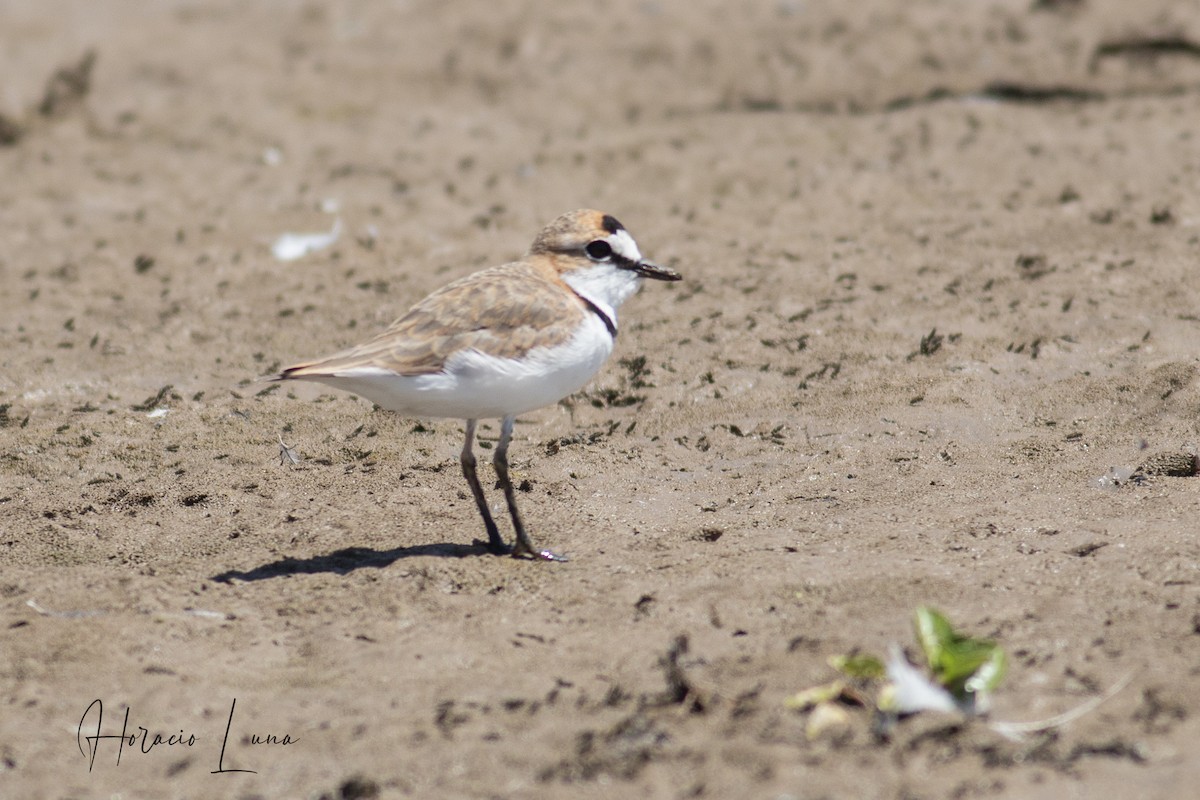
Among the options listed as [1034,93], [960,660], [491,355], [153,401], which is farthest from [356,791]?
[1034,93]

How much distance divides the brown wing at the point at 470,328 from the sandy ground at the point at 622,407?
80 cm

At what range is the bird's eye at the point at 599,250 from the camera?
19.0ft

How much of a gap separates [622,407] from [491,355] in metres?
1.73

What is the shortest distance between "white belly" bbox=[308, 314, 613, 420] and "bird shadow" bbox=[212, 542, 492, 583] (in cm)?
55

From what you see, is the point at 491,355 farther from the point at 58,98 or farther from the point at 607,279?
the point at 58,98

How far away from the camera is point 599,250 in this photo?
5801mm

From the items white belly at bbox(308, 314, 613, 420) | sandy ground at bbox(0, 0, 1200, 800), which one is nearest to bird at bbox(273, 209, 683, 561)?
white belly at bbox(308, 314, 613, 420)

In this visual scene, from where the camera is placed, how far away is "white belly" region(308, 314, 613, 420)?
5.12 meters

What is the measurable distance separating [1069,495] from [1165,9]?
267 inches

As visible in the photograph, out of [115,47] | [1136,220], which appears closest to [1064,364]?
[1136,220]

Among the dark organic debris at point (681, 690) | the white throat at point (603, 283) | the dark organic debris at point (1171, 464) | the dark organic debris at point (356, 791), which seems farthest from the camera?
the white throat at point (603, 283)

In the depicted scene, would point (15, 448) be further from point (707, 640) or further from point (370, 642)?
point (707, 640)

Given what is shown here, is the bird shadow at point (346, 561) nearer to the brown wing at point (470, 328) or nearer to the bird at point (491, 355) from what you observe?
the bird at point (491, 355)

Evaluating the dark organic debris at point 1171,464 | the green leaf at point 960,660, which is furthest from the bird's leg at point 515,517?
the dark organic debris at point 1171,464
